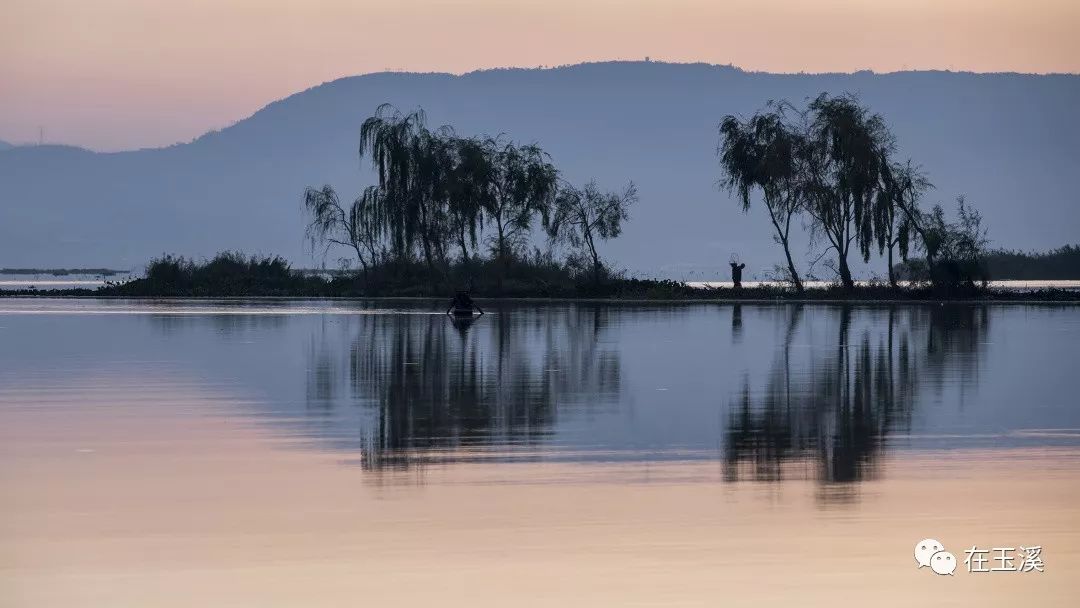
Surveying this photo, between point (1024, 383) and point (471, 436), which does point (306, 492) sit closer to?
point (471, 436)

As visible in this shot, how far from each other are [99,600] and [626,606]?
2.53 m

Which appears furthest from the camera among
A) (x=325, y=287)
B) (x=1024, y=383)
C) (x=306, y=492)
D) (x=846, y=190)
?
(x=325, y=287)

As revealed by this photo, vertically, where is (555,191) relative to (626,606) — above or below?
above

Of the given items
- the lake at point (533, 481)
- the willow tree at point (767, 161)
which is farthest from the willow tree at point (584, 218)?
the lake at point (533, 481)

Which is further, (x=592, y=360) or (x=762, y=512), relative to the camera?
(x=592, y=360)

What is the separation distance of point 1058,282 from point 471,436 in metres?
94.9

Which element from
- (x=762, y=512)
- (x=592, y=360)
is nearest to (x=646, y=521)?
(x=762, y=512)

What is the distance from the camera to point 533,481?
11312 mm

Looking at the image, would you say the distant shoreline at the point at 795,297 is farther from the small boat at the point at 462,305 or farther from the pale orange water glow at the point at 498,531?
the pale orange water glow at the point at 498,531

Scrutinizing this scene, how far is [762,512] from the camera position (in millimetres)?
10047

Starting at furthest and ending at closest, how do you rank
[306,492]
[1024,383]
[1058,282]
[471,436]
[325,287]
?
[1058,282] < [325,287] < [1024,383] < [471,436] < [306,492]

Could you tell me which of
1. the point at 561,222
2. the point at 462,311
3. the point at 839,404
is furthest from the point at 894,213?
the point at 839,404
